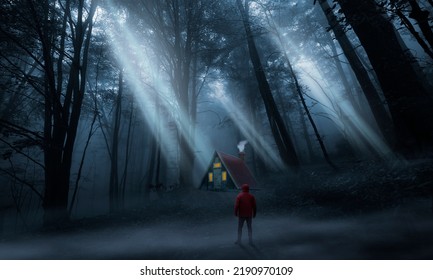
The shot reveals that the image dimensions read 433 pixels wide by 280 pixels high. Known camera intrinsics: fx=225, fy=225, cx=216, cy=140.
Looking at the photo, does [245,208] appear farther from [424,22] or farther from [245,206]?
[424,22]

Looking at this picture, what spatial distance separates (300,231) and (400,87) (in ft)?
11.4

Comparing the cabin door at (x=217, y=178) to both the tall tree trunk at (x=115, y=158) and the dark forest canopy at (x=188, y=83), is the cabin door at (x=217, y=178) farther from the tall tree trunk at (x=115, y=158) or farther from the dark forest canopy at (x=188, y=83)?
the tall tree trunk at (x=115, y=158)

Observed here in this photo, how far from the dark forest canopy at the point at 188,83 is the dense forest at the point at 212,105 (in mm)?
56

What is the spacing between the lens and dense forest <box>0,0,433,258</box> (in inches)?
173

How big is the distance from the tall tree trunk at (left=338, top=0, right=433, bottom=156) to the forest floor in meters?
0.58

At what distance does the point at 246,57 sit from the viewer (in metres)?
17.2

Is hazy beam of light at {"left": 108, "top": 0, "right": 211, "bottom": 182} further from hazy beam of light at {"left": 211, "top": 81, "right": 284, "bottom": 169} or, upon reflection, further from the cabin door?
hazy beam of light at {"left": 211, "top": 81, "right": 284, "bottom": 169}

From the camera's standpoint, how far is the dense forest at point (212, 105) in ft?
14.4

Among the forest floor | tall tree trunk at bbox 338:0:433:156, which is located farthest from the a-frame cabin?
tall tree trunk at bbox 338:0:433:156

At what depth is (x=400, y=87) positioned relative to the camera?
14.8 ft

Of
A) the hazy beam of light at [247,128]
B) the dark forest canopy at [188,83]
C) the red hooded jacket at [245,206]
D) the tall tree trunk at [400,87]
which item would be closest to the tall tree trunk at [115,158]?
the dark forest canopy at [188,83]

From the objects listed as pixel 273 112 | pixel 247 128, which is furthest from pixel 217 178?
pixel 247 128

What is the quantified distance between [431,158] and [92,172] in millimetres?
27562
